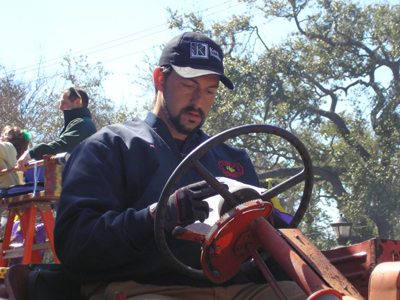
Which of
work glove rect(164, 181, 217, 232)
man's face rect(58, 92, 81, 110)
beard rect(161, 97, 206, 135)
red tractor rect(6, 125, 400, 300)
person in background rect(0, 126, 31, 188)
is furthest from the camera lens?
person in background rect(0, 126, 31, 188)

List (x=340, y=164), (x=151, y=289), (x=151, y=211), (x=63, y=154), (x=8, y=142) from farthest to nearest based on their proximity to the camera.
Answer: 1. (x=340, y=164)
2. (x=8, y=142)
3. (x=63, y=154)
4. (x=151, y=289)
5. (x=151, y=211)

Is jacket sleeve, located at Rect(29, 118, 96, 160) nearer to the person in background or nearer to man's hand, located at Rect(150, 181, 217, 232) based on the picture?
the person in background

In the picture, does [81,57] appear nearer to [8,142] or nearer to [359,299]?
[8,142]

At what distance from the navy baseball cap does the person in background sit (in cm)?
291

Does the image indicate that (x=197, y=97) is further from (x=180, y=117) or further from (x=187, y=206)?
(x=187, y=206)

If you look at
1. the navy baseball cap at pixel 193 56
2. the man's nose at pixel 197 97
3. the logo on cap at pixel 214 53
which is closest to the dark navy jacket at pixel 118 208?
the man's nose at pixel 197 97

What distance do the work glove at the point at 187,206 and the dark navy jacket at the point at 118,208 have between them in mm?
117

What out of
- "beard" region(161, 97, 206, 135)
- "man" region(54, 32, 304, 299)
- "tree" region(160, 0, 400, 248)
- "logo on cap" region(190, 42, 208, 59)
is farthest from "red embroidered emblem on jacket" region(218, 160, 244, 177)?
"tree" region(160, 0, 400, 248)

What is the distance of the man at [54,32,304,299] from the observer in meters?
1.56

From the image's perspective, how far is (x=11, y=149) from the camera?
4555 mm

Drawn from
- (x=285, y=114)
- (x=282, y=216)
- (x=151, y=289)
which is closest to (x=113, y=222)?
(x=151, y=289)

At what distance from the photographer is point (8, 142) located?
4594 millimetres

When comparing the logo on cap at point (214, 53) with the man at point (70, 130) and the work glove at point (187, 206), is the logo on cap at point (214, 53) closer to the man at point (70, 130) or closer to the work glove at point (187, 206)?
the work glove at point (187, 206)

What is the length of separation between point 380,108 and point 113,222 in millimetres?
15710
